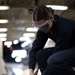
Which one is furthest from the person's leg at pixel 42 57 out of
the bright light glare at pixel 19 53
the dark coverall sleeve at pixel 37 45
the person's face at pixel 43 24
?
the bright light glare at pixel 19 53

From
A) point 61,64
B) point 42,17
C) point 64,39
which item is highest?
point 42,17

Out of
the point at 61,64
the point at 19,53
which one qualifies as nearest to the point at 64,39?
the point at 61,64

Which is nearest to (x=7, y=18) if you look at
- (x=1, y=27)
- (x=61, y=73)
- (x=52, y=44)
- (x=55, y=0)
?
(x=1, y=27)

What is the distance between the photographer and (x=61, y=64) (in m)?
1.45

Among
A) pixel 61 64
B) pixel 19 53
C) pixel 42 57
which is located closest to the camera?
pixel 61 64

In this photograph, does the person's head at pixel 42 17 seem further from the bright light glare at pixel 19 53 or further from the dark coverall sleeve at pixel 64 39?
the bright light glare at pixel 19 53

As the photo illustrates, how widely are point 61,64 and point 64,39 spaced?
7.1 inches

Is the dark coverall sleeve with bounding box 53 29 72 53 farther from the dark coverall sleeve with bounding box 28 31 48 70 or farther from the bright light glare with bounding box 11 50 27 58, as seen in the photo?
the bright light glare with bounding box 11 50 27 58

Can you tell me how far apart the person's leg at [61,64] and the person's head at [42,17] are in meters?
0.23

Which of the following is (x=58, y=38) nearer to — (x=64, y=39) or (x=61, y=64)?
(x=64, y=39)

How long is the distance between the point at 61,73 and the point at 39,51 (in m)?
0.41

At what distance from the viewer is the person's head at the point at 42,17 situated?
157 centimetres

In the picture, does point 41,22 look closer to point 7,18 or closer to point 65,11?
point 65,11

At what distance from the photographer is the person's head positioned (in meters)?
1.57
